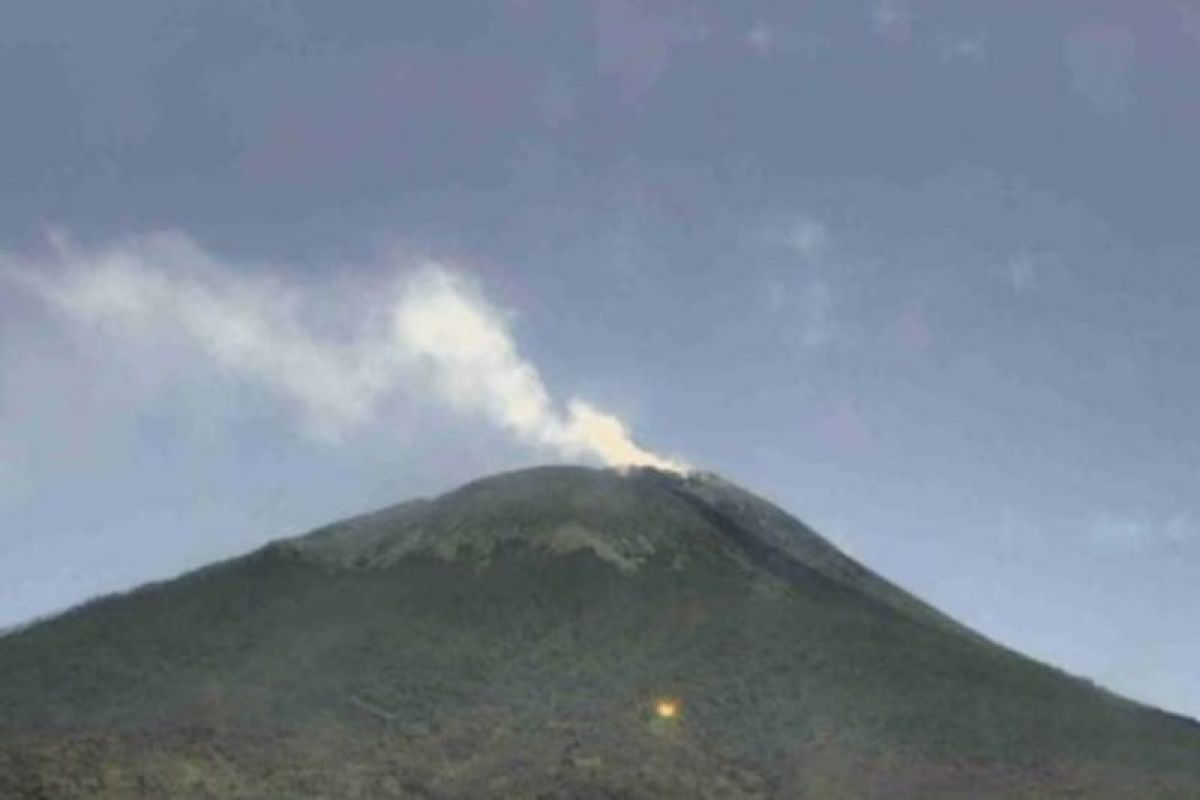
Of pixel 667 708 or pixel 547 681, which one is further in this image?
pixel 547 681

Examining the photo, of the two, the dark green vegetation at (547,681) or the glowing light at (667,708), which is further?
the glowing light at (667,708)

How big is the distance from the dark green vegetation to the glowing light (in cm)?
63

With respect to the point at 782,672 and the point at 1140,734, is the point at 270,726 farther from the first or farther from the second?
the point at 1140,734

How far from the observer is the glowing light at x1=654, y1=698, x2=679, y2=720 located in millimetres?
84375

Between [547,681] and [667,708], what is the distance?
7259mm

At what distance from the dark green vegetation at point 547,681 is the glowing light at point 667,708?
630 mm

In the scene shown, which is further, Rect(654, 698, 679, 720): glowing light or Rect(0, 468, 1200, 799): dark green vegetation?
Rect(654, 698, 679, 720): glowing light

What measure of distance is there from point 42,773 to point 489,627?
101 feet

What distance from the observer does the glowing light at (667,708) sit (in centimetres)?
8438

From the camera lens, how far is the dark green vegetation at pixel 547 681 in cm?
7606

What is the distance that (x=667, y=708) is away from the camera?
85.4 meters

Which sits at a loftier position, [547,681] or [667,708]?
[547,681]

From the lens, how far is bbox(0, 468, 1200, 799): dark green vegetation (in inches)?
2995

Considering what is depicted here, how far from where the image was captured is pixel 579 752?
7819 centimetres
